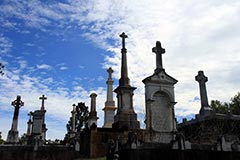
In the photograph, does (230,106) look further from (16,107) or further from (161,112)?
(16,107)

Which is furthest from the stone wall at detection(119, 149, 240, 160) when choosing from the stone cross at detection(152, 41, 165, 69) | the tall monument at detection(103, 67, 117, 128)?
the tall monument at detection(103, 67, 117, 128)

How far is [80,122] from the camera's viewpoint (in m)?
35.4

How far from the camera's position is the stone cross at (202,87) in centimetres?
1600

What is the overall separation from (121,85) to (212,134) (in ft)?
22.7

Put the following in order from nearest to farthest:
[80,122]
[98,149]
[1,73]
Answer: [1,73], [98,149], [80,122]

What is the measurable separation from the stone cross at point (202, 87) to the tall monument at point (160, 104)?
61.0 inches

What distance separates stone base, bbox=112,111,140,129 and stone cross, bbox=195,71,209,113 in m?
4.37

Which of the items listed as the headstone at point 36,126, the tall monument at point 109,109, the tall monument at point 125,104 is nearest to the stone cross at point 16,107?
the headstone at point 36,126

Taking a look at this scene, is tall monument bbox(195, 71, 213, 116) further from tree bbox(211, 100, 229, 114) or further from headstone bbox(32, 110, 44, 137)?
tree bbox(211, 100, 229, 114)

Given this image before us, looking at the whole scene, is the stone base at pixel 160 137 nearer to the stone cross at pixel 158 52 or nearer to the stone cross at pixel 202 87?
the stone cross at pixel 202 87

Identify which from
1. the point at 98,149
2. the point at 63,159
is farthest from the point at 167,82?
the point at 63,159

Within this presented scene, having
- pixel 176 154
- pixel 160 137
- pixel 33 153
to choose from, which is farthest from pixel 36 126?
pixel 176 154

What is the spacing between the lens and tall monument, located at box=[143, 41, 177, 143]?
51.1 feet

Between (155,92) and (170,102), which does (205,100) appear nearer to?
(170,102)
